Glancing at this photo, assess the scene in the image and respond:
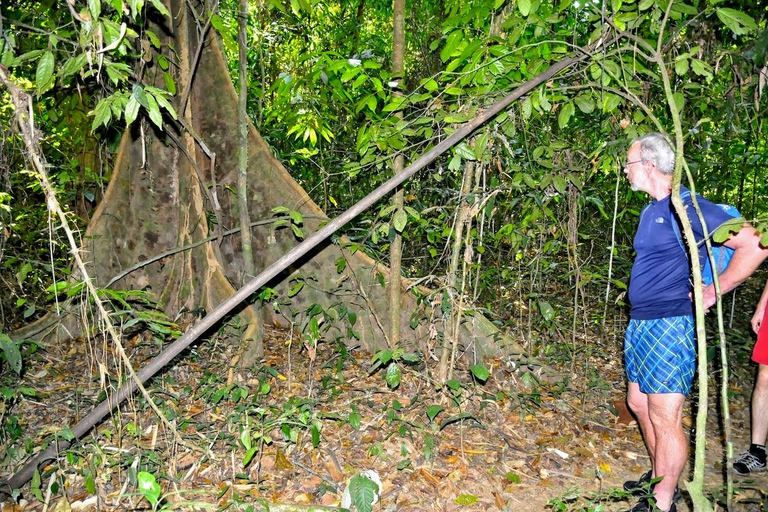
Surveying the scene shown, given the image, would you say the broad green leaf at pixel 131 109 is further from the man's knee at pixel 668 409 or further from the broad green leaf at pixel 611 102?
the man's knee at pixel 668 409

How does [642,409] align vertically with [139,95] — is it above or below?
below

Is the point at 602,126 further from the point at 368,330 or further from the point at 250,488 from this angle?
the point at 250,488

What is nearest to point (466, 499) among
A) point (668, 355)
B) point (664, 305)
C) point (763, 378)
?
point (668, 355)

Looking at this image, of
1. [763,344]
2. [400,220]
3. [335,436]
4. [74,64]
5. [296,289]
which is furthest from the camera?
[296,289]

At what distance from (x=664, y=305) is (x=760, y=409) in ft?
4.51

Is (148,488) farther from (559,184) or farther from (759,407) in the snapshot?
(759,407)

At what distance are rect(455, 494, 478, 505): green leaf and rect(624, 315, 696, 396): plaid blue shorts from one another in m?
1.08

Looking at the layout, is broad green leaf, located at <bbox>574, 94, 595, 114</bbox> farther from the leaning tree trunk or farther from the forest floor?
the leaning tree trunk

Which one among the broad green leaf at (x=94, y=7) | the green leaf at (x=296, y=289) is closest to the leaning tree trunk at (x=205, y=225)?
the green leaf at (x=296, y=289)

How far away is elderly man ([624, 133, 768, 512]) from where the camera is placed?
8.79ft

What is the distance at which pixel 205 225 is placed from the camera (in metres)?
4.70

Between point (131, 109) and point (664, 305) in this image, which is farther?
point (664, 305)

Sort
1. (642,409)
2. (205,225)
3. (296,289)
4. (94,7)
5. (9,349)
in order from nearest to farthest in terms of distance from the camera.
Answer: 1. (94,7)
2. (9,349)
3. (642,409)
4. (296,289)
5. (205,225)

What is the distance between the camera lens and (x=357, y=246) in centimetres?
428
